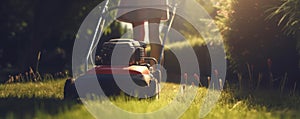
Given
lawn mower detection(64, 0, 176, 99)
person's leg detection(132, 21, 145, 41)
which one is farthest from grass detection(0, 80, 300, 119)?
person's leg detection(132, 21, 145, 41)

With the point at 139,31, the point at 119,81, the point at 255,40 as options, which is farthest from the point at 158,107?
the point at 255,40

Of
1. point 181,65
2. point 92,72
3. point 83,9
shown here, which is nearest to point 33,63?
point 83,9

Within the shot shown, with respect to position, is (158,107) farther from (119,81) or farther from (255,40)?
(255,40)

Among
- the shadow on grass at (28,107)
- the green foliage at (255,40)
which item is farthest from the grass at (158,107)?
the green foliage at (255,40)

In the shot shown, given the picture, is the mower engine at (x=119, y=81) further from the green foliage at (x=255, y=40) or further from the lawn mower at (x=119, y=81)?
the green foliage at (x=255, y=40)

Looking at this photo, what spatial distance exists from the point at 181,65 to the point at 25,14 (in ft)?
26.7

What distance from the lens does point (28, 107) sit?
726 centimetres

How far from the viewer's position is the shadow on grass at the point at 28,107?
6.48 meters

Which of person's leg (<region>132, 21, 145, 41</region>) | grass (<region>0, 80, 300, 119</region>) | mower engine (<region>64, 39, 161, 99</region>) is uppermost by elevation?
person's leg (<region>132, 21, 145, 41</region>)

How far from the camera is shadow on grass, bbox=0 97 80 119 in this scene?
6.48 meters

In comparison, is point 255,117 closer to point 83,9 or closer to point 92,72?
point 92,72

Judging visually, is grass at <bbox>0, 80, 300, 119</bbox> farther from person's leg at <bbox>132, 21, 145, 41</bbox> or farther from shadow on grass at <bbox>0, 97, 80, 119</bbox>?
person's leg at <bbox>132, 21, 145, 41</bbox>

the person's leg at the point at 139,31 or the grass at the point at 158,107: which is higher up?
the person's leg at the point at 139,31

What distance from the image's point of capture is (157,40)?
1043cm
